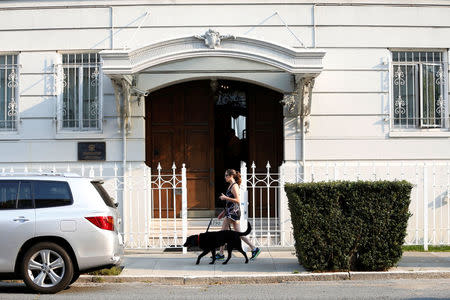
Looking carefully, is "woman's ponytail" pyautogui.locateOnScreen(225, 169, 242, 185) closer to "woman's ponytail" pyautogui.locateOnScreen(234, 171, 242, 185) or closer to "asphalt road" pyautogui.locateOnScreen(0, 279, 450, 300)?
"woman's ponytail" pyautogui.locateOnScreen(234, 171, 242, 185)

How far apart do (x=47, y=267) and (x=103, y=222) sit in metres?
0.99

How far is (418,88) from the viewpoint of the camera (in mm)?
15016

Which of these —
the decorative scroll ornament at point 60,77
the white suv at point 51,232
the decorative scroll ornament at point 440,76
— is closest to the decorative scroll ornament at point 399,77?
the decorative scroll ornament at point 440,76

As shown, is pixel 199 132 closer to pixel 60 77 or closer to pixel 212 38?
pixel 212 38

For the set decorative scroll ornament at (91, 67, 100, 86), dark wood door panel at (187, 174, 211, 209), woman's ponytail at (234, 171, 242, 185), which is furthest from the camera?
dark wood door panel at (187, 174, 211, 209)

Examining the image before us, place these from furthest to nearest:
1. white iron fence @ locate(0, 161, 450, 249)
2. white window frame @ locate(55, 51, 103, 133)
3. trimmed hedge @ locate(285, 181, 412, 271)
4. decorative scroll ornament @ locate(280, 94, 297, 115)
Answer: white window frame @ locate(55, 51, 103, 133) → decorative scroll ornament @ locate(280, 94, 297, 115) → white iron fence @ locate(0, 161, 450, 249) → trimmed hedge @ locate(285, 181, 412, 271)

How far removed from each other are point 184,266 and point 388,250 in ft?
11.5

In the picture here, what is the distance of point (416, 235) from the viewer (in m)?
13.8

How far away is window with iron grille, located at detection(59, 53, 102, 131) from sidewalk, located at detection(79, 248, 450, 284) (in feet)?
11.6

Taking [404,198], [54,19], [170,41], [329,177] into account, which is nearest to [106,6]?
[54,19]

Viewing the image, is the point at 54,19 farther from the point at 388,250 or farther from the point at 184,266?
the point at 388,250

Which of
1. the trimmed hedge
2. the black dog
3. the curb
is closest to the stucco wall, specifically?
the black dog

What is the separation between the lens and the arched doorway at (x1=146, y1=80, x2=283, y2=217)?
15.7m

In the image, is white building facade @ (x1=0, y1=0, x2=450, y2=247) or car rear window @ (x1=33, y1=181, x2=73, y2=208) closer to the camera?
car rear window @ (x1=33, y1=181, x2=73, y2=208)
